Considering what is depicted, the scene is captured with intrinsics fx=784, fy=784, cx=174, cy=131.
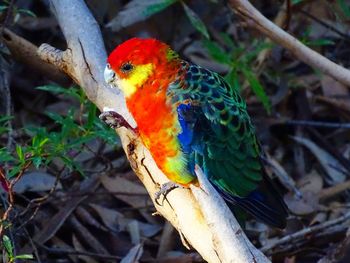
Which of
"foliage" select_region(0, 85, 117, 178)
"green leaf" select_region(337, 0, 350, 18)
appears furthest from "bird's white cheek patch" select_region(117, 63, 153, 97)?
"green leaf" select_region(337, 0, 350, 18)

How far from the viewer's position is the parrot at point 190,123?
322 cm

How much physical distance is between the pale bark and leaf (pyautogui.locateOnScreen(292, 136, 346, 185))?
183 centimetres

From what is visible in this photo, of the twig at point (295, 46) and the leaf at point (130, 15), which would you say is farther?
the leaf at point (130, 15)

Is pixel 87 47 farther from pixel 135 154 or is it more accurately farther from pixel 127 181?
pixel 127 181

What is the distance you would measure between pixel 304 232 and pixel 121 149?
51.3 inches

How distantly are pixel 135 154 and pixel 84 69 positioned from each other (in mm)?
444

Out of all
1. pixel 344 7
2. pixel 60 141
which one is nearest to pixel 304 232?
pixel 344 7

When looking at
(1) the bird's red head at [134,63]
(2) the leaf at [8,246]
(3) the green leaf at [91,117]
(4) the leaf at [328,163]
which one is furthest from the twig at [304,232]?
(2) the leaf at [8,246]

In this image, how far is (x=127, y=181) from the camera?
15.1ft

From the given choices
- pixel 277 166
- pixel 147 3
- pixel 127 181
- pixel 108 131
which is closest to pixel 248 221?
pixel 277 166

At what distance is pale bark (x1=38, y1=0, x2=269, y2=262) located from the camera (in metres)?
2.73

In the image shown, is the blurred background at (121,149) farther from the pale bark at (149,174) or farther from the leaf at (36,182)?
the pale bark at (149,174)

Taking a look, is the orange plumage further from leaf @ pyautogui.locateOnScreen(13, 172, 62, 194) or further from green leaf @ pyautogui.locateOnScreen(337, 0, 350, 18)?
green leaf @ pyautogui.locateOnScreen(337, 0, 350, 18)

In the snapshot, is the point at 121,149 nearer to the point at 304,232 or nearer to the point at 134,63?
the point at 304,232
